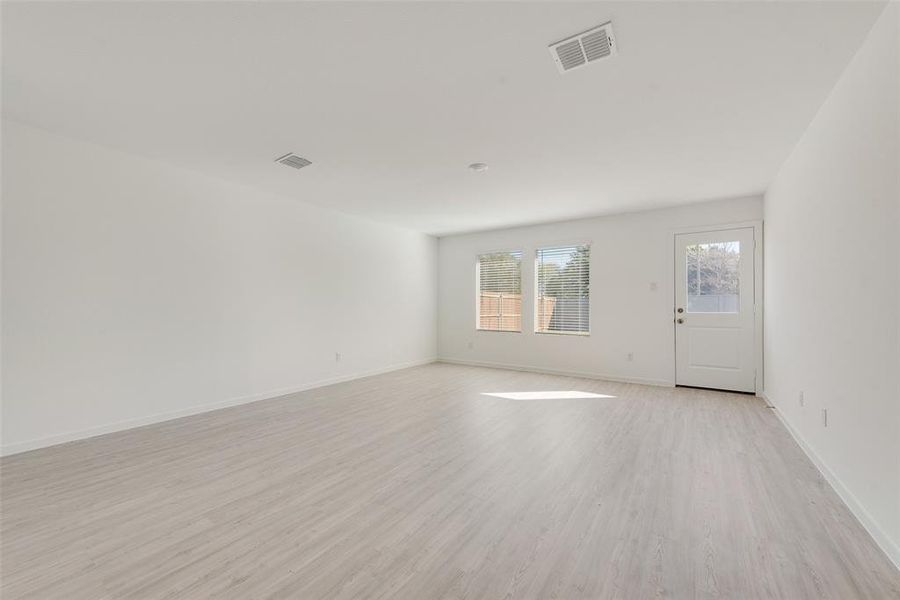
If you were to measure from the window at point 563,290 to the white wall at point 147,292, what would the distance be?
3.22 metres

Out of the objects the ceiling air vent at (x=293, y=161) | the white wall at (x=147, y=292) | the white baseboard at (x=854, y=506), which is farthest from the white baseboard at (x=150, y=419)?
the white baseboard at (x=854, y=506)

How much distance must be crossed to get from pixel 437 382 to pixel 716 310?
388cm

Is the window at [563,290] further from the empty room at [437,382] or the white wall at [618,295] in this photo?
the empty room at [437,382]

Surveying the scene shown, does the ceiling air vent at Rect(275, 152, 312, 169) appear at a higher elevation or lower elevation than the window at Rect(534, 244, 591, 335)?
higher

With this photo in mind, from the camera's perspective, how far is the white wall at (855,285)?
179 centimetres

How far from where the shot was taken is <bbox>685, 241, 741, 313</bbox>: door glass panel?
500cm

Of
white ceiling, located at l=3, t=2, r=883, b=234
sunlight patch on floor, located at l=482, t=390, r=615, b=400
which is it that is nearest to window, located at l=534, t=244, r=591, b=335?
sunlight patch on floor, located at l=482, t=390, r=615, b=400

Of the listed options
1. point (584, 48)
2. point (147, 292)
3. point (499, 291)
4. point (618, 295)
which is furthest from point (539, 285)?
point (147, 292)

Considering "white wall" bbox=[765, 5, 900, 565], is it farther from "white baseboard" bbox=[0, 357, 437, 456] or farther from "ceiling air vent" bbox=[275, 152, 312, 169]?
"white baseboard" bbox=[0, 357, 437, 456]

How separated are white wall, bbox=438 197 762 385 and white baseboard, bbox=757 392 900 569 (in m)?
2.35

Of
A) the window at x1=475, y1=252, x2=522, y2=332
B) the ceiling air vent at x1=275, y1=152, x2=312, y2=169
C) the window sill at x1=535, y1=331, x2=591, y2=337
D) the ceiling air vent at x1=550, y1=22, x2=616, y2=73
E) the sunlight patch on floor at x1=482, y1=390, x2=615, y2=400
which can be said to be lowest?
the sunlight patch on floor at x1=482, y1=390, x2=615, y2=400

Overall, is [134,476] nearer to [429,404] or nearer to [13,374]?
[13,374]

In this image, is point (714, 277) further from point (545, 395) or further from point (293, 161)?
point (293, 161)

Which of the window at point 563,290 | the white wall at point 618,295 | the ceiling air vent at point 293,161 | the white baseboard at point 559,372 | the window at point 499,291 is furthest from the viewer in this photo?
the window at point 499,291
